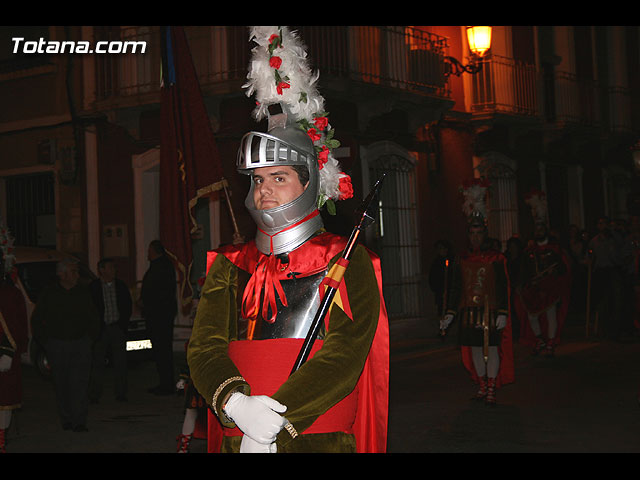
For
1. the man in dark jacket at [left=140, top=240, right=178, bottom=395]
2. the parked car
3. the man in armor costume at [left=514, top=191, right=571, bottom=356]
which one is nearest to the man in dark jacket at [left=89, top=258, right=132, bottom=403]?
the man in dark jacket at [left=140, top=240, right=178, bottom=395]

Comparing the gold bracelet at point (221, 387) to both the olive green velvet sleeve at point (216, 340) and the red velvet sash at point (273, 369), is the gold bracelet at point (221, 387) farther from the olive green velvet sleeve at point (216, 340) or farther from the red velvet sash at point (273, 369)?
the red velvet sash at point (273, 369)

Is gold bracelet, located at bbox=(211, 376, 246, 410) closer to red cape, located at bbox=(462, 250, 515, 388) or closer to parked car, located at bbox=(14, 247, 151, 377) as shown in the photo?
red cape, located at bbox=(462, 250, 515, 388)

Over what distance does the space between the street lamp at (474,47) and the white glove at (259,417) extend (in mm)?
15244

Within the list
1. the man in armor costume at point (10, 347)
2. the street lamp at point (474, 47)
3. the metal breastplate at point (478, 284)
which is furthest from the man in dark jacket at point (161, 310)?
the street lamp at point (474, 47)

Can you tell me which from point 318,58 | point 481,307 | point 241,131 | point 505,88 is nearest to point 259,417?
point 481,307

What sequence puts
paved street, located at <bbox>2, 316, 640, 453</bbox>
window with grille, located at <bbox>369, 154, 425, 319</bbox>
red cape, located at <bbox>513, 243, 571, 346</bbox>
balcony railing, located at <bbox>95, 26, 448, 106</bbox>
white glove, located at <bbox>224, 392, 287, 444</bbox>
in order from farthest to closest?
window with grille, located at <bbox>369, 154, 425, 319</bbox>, balcony railing, located at <bbox>95, 26, 448, 106</bbox>, red cape, located at <bbox>513, 243, 571, 346</bbox>, paved street, located at <bbox>2, 316, 640, 453</bbox>, white glove, located at <bbox>224, 392, 287, 444</bbox>

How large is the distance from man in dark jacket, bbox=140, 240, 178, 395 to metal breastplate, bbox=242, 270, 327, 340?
289 inches

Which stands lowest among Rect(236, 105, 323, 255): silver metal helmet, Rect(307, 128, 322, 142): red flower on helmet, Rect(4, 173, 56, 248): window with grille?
Rect(236, 105, 323, 255): silver metal helmet

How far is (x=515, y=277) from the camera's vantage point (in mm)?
13750

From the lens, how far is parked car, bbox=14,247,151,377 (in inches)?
470

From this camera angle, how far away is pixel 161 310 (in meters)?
10.7

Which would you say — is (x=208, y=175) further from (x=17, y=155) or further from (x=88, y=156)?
(x=17, y=155)

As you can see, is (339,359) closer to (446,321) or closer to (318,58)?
(446,321)

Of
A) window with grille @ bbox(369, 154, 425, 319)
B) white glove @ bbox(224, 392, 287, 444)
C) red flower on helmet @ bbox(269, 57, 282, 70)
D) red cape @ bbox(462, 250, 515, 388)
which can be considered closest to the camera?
white glove @ bbox(224, 392, 287, 444)
